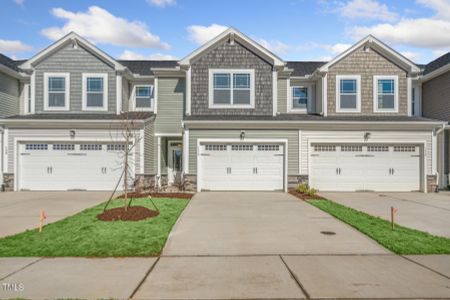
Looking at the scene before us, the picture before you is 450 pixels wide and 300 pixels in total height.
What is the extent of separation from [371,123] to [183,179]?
31.4 ft

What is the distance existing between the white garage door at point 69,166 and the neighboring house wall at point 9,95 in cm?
324

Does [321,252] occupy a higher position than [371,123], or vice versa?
[371,123]

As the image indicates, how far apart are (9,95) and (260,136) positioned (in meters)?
14.1

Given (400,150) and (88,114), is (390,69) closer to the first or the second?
(400,150)

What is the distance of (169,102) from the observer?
59.1 feet

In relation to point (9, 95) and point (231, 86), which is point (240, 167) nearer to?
point (231, 86)

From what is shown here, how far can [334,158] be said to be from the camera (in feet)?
52.4


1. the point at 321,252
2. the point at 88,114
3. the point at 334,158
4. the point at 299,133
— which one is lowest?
the point at 321,252

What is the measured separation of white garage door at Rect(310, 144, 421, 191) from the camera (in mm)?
15945

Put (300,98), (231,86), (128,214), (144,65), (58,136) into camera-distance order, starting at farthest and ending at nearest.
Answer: (144,65), (300,98), (231,86), (58,136), (128,214)

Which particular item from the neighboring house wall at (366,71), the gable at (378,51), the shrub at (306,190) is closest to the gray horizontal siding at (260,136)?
the shrub at (306,190)

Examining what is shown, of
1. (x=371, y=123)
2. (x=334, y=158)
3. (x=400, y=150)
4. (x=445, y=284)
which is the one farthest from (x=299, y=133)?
(x=445, y=284)

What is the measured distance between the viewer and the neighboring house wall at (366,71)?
17.3 m

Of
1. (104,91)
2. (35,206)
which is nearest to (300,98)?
(104,91)
